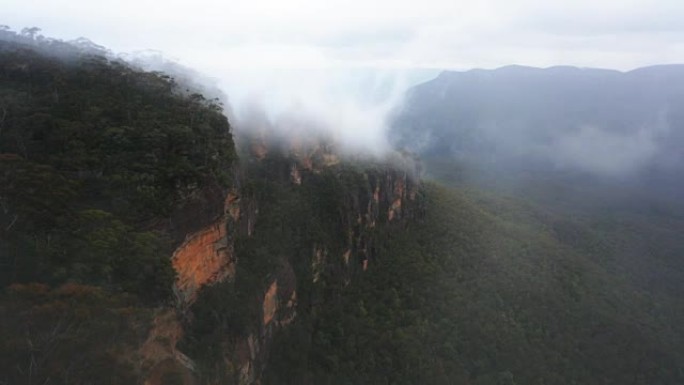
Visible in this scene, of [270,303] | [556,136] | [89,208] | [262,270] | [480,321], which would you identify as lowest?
[556,136]

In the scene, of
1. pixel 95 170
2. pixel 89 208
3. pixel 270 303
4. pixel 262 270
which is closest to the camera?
pixel 89 208

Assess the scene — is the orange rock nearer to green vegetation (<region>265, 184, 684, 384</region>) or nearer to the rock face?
the rock face

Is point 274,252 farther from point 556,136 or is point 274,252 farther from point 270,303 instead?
point 556,136

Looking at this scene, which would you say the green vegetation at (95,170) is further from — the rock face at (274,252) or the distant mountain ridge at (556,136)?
the distant mountain ridge at (556,136)

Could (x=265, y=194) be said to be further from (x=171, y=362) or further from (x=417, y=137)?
(x=417, y=137)

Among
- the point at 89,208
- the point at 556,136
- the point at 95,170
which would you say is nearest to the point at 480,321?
the point at 95,170

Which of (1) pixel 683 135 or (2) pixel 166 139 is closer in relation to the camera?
(2) pixel 166 139

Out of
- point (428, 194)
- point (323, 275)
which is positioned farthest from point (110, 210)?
point (428, 194)

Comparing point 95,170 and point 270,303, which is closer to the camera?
point 95,170

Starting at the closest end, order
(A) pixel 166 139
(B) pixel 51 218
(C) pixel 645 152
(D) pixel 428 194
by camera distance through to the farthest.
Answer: (B) pixel 51 218
(A) pixel 166 139
(D) pixel 428 194
(C) pixel 645 152
